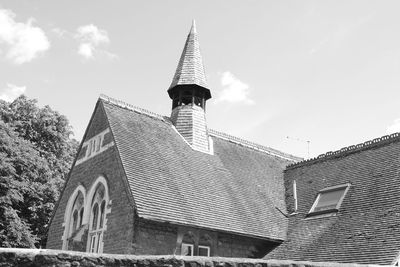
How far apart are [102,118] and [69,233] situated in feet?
15.9

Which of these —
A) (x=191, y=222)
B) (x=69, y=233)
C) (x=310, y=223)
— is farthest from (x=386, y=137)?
(x=69, y=233)

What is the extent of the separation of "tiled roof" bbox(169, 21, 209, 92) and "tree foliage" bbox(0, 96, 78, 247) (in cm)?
933

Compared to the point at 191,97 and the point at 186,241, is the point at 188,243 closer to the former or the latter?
the point at 186,241

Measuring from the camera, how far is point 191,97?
2286cm

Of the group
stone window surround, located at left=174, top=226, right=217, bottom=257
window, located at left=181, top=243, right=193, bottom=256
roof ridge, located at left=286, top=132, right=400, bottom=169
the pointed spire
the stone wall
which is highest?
the pointed spire

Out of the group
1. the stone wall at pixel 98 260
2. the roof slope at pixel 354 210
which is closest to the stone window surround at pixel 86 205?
the roof slope at pixel 354 210

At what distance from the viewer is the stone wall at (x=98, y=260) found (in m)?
5.69

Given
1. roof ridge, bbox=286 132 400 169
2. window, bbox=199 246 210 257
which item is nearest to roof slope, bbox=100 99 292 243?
window, bbox=199 246 210 257

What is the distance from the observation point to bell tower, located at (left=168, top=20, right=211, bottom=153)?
69.6 feet

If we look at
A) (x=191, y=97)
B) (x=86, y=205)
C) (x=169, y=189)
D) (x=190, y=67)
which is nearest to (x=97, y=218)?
(x=86, y=205)

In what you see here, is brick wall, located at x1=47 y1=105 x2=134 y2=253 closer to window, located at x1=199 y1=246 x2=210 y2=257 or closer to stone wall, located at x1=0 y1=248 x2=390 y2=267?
window, located at x1=199 y1=246 x2=210 y2=257

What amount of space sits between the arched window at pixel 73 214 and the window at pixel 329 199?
9.03 m

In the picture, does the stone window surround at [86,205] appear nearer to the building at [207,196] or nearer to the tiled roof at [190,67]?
the building at [207,196]

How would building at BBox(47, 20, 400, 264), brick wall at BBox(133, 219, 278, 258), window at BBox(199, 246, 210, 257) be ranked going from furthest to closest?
1. window at BBox(199, 246, 210, 257)
2. building at BBox(47, 20, 400, 264)
3. brick wall at BBox(133, 219, 278, 258)
